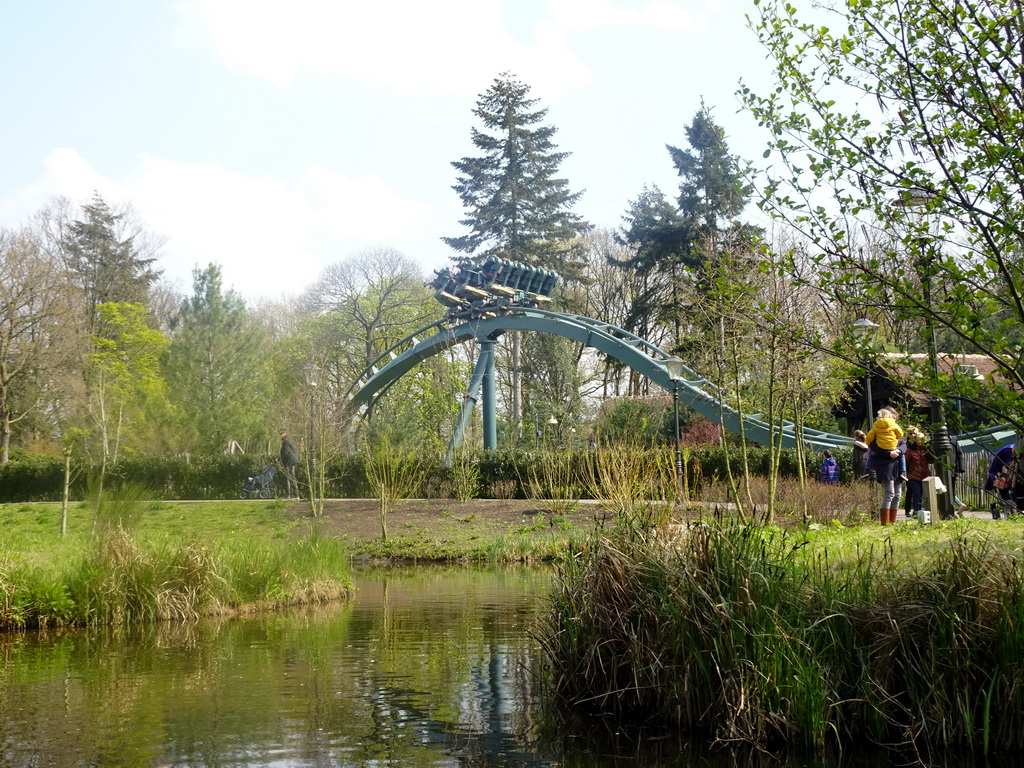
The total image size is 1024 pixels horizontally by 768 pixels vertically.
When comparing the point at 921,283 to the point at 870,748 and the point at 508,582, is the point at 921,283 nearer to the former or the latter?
the point at 870,748

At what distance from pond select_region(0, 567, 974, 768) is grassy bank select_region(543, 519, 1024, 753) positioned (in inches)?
10.3

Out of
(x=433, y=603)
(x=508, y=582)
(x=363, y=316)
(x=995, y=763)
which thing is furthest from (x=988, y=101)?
(x=363, y=316)

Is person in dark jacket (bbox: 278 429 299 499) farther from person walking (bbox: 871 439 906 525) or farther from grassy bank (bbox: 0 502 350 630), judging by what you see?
person walking (bbox: 871 439 906 525)

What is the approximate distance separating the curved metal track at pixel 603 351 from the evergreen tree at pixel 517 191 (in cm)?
1265

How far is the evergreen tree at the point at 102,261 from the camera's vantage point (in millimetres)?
40219

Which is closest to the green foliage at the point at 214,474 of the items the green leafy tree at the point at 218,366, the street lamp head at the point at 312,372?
the green leafy tree at the point at 218,366

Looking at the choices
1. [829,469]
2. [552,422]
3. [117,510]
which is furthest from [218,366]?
[117,510]

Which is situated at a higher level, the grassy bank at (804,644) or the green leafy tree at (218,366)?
the green leafy tree at (218,366)

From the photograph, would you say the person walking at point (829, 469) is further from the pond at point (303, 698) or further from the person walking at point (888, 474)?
the pond at point (303, 698)

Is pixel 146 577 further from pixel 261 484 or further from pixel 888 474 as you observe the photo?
pixel 261 484

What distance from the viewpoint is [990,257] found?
5.33 meters

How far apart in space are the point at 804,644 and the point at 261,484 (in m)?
23.0

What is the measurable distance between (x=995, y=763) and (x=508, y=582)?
9298mm

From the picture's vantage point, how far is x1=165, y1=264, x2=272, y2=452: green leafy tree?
3616 centimetres
